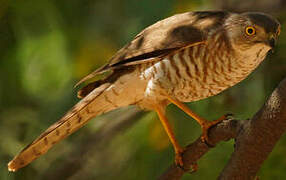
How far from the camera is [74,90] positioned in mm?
3203

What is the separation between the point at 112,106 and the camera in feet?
7.79

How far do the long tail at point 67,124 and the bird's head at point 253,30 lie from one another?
63cm

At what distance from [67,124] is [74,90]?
990 millimetres

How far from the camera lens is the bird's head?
1956 millimetres

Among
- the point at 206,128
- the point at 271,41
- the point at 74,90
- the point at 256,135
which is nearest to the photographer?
the point at 256,135

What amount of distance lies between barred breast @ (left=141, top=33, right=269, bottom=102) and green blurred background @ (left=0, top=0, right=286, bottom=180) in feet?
2.80

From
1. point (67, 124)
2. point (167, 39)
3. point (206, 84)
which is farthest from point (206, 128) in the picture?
point (67, 124)

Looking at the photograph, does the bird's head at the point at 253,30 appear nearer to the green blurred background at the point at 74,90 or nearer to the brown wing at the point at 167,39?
the brown wing at the point at 167,39

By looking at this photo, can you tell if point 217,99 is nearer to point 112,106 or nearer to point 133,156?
point 133,156

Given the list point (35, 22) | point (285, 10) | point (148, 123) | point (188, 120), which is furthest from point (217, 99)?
point (35, 22)

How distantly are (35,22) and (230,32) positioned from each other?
5.59 feet

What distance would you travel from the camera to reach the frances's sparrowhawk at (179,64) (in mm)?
2086

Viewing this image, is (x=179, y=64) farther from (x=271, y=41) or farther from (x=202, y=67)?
(x=271, y=41)

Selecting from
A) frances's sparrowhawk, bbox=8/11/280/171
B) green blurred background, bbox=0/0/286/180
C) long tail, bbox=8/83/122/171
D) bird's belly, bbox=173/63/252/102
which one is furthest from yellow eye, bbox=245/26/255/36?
green blurred background, bbox=0/0/286/180
